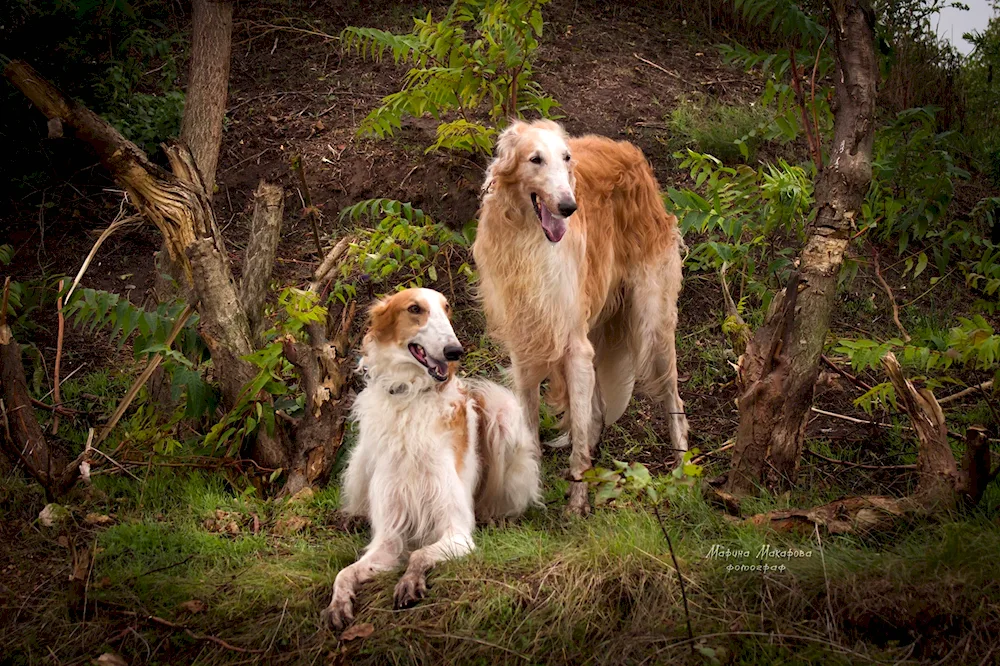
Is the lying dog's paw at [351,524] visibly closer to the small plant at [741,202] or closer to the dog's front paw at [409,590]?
the dog's front paw at [409,590]

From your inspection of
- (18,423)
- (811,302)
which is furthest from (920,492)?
(18,423)

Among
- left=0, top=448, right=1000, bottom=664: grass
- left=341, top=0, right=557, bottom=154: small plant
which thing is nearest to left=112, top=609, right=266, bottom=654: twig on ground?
left=0, top=448, right=1000, bottom=664: grass

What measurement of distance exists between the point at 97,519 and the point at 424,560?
5.84 ft

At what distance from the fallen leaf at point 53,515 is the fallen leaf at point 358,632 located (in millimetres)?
1749

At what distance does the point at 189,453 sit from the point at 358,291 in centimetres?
211

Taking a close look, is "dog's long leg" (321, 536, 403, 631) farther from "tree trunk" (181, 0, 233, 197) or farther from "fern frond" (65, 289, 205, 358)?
"tree trunk" (181, 0, 233, 197)

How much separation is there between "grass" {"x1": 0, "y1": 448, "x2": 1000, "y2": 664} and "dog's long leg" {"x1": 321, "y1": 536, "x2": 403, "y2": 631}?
0.06 metres

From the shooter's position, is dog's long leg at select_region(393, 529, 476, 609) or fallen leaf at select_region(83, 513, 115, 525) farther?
fallen leaf at select_region(83, 513, 115, 525)

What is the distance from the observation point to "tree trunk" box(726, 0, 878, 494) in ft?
14.2

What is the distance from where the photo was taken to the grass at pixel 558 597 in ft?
11.3

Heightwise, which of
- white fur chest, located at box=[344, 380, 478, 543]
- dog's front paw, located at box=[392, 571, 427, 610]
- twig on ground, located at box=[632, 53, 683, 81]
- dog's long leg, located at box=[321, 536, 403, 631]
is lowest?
dog's long leg, located at box=[321, 536, 403, 631]

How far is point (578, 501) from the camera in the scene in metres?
4.80

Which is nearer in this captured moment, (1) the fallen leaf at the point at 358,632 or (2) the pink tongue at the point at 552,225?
(1) the fallen leaf at the point at 358,632

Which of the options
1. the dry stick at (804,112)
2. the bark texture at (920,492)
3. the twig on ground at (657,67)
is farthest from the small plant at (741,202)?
the twig on ground at (657,67)
